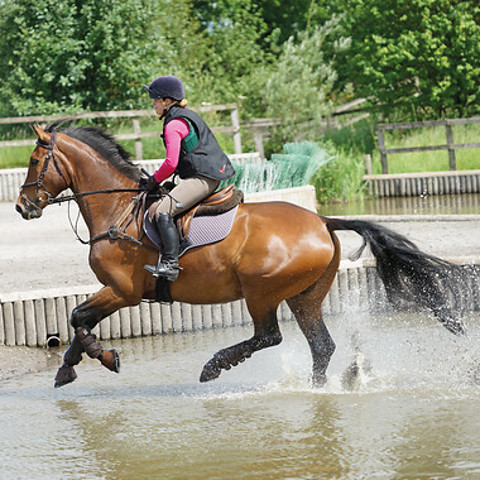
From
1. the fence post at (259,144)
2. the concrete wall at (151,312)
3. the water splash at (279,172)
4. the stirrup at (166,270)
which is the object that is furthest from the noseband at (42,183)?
the fence post at (259,144)

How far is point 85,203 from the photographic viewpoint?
7.07 meters

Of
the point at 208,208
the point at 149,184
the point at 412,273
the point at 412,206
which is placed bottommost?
the point at 412,206

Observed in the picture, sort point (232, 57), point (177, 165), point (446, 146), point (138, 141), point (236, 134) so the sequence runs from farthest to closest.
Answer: point (232, 57) → point (236, 134) → point (138, 141) → point (446, 146) → point (177, 165)

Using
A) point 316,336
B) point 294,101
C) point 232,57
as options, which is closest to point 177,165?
point 316,336

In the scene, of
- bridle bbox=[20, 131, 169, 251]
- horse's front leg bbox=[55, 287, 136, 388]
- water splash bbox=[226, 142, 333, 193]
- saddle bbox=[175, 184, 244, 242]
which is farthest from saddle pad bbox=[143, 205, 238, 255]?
water splash bbox=[226, 142, 333, 193]

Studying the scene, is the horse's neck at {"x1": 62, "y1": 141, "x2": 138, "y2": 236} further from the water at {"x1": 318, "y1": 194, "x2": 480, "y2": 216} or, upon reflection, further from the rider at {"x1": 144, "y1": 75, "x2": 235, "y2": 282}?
the water at {"x1": 318, "y1": 194, "x2": 480, "y2": 216}

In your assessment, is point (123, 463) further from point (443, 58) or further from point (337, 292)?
point (443, 58)

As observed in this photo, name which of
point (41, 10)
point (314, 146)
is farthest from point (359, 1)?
point (314, 146)

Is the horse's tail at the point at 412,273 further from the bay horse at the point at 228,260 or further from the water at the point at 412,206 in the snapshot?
the water at the point at 412,206

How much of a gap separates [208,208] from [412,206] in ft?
37.7

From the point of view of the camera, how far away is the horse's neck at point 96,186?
7.02 m

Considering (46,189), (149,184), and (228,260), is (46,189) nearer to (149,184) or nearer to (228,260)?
(149,184)

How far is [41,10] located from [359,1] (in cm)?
969

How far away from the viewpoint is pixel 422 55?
25016mm
